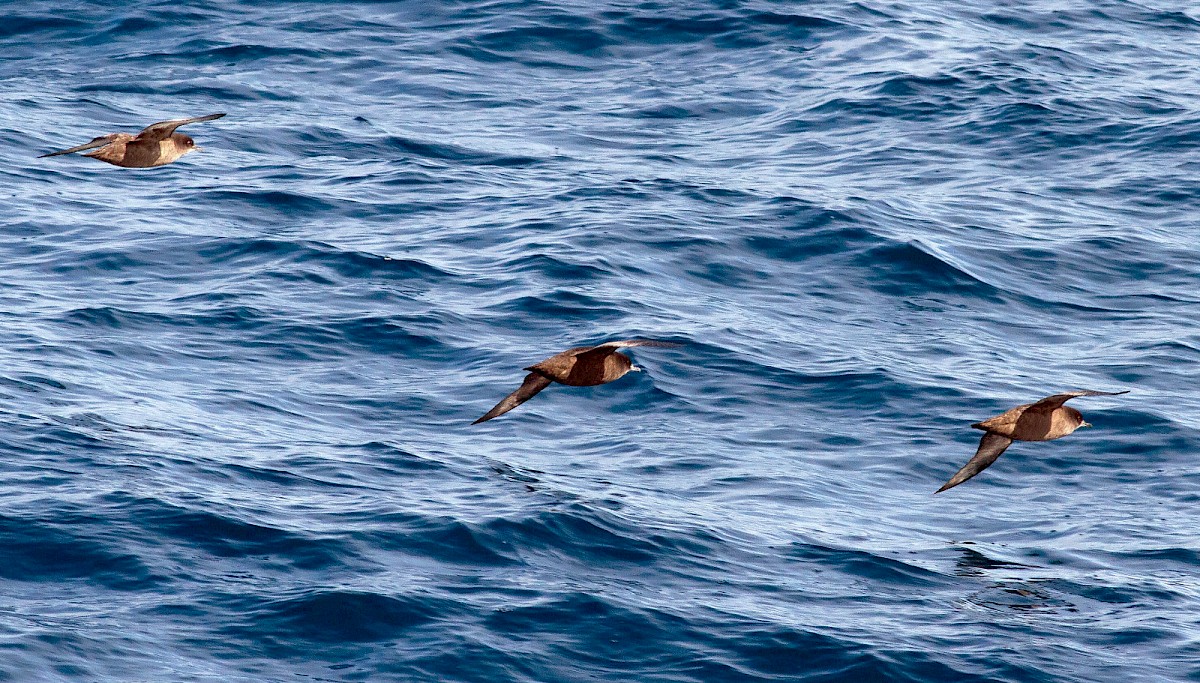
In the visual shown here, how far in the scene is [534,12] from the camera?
28.2 m

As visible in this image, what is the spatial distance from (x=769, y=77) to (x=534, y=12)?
180 inches

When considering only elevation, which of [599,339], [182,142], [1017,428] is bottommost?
[599,339]

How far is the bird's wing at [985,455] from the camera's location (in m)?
13.4

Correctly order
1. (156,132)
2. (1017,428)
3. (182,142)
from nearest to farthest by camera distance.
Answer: (1017,428)
(156,132)
(182,142)

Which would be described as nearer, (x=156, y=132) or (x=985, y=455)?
(x=985, y=455)

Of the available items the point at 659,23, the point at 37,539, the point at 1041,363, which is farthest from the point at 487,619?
the point at 659,23

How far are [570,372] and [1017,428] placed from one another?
11.4ft

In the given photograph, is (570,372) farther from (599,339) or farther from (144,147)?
(144,147)

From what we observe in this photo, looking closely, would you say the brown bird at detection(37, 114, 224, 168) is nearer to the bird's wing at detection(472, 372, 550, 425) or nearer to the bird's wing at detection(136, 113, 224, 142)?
the bird's wing at detection(136, 113, 224, 142)

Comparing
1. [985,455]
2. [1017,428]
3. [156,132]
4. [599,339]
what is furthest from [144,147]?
[1017,428]

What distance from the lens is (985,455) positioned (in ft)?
44.4

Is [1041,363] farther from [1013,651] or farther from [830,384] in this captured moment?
[1013,651]

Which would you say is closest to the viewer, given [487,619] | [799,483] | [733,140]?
[487,619]

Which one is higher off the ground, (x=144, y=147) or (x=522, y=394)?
(x=144, y=147)
